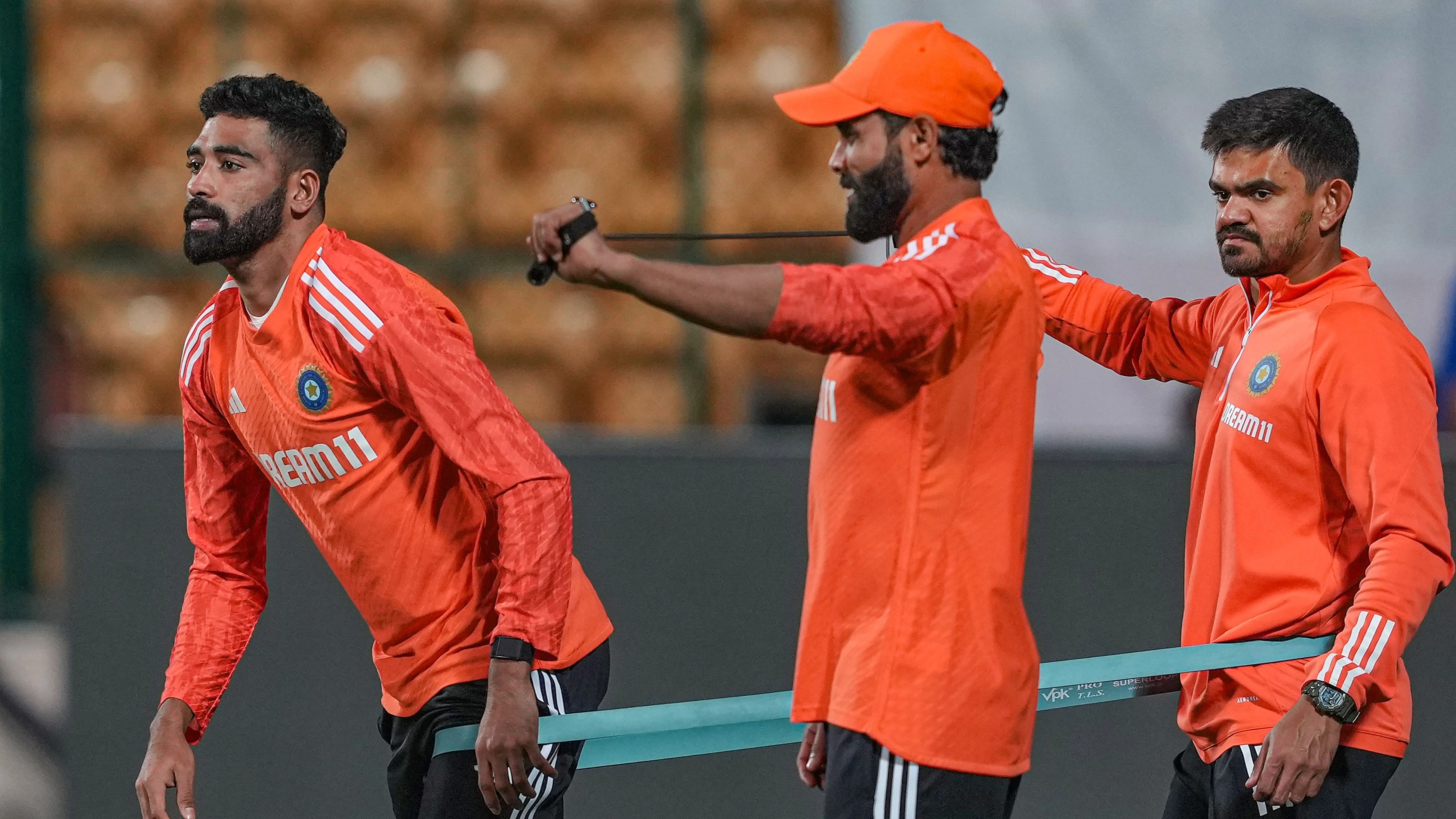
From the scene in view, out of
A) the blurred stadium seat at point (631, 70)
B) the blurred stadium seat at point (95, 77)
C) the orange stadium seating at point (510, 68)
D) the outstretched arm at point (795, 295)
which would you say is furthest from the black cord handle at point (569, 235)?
the blurred stadium seat at point (95, 77)

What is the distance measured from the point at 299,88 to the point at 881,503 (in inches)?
54.4

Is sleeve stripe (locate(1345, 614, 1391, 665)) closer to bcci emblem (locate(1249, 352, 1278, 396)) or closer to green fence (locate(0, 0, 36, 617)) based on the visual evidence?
bcci emblem (locate(1249, 352, 1278, 396))

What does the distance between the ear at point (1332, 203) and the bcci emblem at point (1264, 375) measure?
0.80 feet

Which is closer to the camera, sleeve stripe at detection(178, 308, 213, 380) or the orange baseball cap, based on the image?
the orange baseball cap

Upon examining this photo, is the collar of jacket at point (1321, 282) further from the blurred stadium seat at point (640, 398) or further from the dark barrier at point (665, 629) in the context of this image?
the blurred stadium seat at point (640, 398)

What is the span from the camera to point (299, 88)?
9.09 feet

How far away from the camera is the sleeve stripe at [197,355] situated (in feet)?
9.12

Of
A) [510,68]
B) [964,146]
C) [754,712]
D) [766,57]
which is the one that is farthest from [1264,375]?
[510,68]

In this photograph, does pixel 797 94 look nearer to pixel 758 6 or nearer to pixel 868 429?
pixel 868 429

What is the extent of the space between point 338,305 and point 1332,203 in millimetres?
1718

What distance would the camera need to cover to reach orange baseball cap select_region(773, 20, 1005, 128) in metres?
2.15

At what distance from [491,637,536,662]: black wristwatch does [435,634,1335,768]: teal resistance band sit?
0.54ft

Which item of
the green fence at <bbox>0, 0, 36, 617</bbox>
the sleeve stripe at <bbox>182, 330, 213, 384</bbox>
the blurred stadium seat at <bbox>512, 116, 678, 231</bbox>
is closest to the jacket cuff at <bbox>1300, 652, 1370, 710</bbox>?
the sleeve stripe at <bbox>182, 330, 213, 384</bbox>

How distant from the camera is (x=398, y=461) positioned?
2.63 metres
